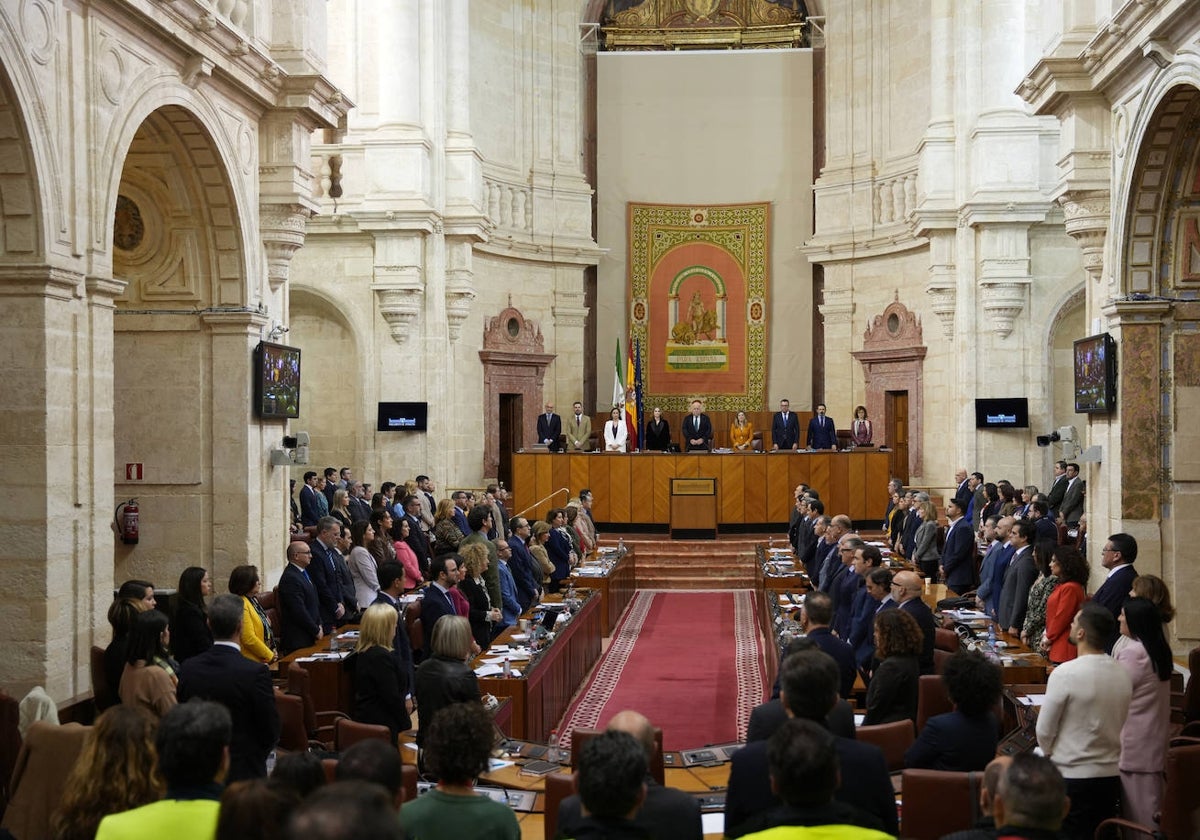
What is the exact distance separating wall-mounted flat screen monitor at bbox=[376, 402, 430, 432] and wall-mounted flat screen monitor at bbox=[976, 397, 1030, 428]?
7.78 metres

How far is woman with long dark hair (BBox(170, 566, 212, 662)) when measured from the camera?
7156mm

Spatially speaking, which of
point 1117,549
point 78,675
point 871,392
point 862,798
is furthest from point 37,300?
point 871,392

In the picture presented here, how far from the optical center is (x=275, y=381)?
36.7ft

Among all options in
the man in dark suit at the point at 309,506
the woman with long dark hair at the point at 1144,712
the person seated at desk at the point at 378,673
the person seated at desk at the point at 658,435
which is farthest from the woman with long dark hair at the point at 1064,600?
the person seated at desk at the point at 658,435

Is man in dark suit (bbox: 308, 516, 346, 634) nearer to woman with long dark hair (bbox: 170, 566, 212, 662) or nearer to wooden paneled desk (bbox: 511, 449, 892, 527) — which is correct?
woman with long dark hair (bbox: 170, 566, 212, 662)

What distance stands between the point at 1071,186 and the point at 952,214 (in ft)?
25.8

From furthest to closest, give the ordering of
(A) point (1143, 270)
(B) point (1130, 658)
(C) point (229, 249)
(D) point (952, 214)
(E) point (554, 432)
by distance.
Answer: (E) point (554, 432), (D) point (952, 214), (C) point (229, 249), (A) point (1143, 270), (B) point (1130, 658)

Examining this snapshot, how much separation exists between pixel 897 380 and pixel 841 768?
1727 cm

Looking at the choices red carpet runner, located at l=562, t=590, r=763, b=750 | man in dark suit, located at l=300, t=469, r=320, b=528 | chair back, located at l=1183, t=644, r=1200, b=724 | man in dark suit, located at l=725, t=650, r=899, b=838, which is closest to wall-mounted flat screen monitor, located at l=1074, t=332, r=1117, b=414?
red carpet runner, located at l=562, t=590, r=763, b=750

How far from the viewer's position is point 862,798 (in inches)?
153

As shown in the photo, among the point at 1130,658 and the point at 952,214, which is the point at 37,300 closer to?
the point at 1130,658

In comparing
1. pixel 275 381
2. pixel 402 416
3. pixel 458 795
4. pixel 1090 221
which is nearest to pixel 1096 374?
pixel 1090 221

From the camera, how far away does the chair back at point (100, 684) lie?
6.25 metres

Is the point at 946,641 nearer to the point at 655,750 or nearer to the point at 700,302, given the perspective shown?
the point at 655,750
